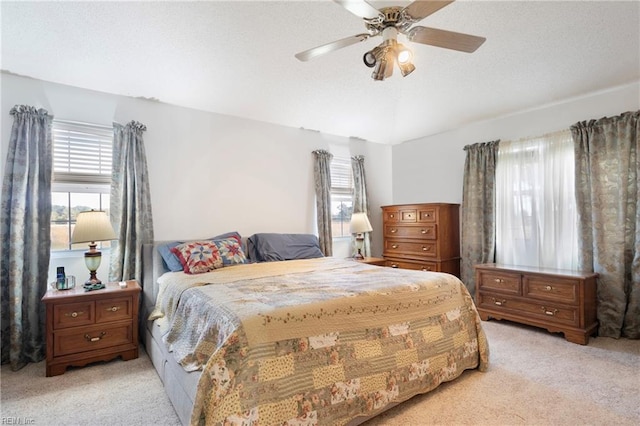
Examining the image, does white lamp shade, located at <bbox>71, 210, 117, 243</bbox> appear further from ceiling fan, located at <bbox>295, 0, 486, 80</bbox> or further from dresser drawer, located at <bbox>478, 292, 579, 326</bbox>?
dresser drawer, located at <bbox>478, 292, 579, 326</bbox>

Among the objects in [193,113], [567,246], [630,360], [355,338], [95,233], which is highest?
[193,113]

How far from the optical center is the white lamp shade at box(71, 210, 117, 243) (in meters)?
2.62

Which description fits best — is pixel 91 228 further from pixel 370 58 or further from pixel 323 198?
pixel 323 198

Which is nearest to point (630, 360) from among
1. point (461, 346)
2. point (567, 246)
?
point (567, 246)

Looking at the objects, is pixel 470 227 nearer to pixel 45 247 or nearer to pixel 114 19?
pixel 114 19

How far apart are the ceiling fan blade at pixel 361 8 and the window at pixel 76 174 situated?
2733mm

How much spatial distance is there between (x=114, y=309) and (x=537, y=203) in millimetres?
4551

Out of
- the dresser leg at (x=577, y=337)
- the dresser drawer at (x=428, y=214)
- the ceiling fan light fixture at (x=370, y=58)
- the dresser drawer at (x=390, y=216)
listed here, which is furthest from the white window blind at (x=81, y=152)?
the dresser leg at (x=577, y=337)

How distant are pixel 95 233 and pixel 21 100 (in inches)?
55.5

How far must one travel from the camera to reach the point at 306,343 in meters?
1.67

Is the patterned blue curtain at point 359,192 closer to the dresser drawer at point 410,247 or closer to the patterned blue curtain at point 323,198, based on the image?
the dresser drawer at point 410,247

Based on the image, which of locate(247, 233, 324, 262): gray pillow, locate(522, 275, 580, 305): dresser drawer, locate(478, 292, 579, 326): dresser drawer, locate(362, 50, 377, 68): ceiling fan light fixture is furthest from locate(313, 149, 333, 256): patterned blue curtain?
locate(362, 50, 377, 68): ceiling fan light fixture

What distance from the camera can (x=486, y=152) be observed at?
4.20m

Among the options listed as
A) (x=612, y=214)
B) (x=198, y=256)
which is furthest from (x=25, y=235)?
(x=612, y=214)
